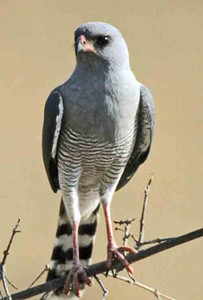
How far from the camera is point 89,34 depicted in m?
5.45

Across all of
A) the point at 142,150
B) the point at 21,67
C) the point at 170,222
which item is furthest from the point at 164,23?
the point at 142,150

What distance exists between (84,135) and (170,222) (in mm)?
2001

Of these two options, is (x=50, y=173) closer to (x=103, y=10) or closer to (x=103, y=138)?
(x=103, y=138)

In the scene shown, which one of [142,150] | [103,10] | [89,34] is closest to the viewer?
[89,34]

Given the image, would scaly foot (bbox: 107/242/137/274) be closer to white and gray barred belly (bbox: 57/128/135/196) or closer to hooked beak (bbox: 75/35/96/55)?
white and gray barred belly (bbox: 57/128/135/196)

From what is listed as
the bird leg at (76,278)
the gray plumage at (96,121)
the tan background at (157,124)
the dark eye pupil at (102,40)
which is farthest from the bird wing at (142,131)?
the tan background at (157,124)

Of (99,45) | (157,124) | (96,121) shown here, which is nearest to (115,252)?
(96,121)

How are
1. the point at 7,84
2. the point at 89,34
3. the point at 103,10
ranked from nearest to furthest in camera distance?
1. the point at 89,34
2. the point at 7,84
3. the point at 103,10

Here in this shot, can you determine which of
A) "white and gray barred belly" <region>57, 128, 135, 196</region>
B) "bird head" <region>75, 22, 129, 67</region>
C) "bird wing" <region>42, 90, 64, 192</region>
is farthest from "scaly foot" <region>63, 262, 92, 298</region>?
"bird head" <region>75, 22, 129, 67</region>

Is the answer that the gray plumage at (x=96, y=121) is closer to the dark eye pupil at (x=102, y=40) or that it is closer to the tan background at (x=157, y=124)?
the dark eye pupil at (x=102, y=40)

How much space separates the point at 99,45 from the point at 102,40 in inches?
1.3

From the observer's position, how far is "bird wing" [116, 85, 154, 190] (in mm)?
5797

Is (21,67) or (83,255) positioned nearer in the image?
(83,255)

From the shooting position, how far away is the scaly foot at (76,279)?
18.0ft
